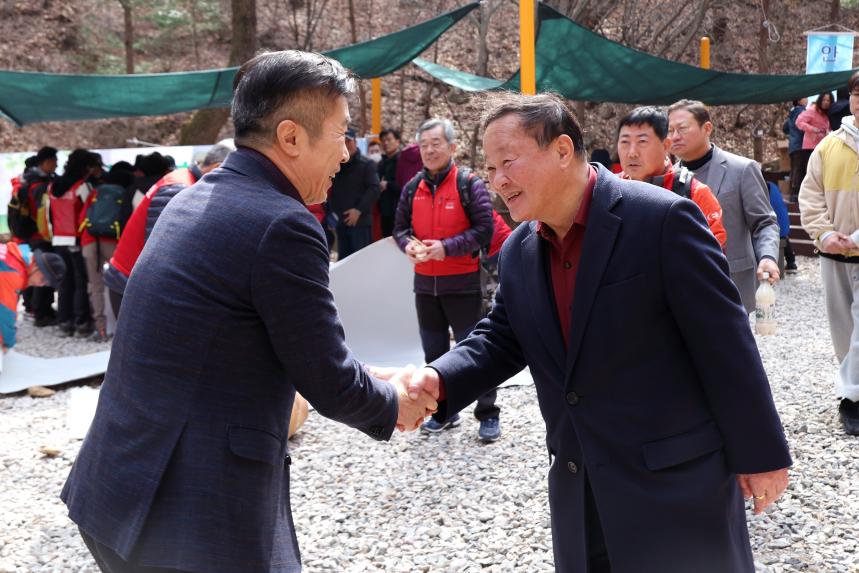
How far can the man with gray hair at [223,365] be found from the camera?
1812 millimetres

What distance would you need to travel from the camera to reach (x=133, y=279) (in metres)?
1.96

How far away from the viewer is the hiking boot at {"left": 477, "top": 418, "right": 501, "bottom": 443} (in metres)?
5.41

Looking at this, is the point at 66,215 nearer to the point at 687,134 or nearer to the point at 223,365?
the point at 687,134

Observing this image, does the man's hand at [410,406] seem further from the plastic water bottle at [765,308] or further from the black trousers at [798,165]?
the black trousers at [798,165]

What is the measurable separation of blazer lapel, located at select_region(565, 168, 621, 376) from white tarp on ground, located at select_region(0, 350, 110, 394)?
21.7ft

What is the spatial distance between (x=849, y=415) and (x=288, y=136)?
4447 millimetres

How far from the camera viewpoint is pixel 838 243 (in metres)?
4.95

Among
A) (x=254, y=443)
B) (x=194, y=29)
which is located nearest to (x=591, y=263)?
(x=254, y=443)

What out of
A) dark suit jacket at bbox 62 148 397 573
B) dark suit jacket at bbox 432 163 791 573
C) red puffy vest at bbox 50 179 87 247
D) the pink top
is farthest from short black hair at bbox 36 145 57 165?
the pink top

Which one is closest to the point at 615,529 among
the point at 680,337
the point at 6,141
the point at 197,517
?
the point at 680,337

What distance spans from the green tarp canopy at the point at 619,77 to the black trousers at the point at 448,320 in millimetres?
3015

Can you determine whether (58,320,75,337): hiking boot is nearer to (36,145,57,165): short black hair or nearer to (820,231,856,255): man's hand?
(36,145,57,165): short black hair

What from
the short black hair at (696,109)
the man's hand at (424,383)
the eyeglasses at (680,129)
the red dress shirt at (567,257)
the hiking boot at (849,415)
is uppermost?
the short black hair at (696,109)

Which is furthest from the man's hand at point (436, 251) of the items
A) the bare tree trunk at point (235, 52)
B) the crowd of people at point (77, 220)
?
the bare tree trunk at point (235, 52)
